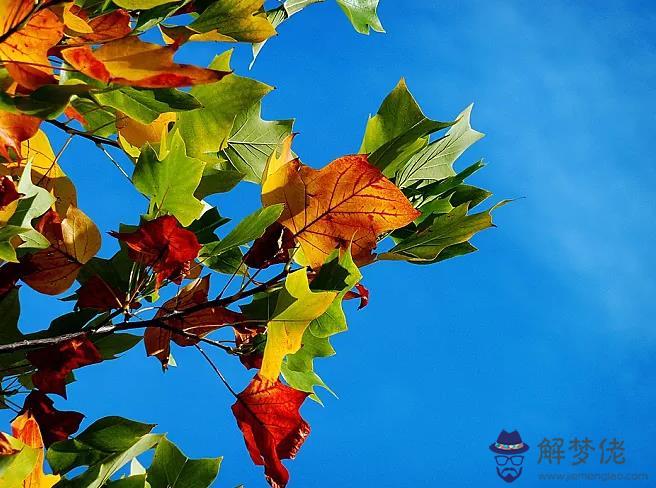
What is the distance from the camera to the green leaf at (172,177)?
0.58 m

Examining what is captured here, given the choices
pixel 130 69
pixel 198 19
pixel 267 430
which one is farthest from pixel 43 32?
pixel 267 430

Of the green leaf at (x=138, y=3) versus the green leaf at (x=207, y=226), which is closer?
the green leaf at (x=138, y=3)

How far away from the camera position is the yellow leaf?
0.57m

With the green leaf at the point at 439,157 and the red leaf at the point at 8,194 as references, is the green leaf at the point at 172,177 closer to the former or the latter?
the red leaf at the point at 8,194

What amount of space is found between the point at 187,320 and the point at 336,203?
18cm

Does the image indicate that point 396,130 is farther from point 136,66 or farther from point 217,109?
point 136,66

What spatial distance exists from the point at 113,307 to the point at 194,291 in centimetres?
8

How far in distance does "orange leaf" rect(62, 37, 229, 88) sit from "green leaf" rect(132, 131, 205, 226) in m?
0.14

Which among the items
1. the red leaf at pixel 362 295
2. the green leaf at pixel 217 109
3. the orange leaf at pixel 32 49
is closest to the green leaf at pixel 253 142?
the green leaf at pixel 217 109

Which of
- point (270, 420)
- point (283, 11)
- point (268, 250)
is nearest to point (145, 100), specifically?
point (268, 250)

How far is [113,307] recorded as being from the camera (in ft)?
2.19

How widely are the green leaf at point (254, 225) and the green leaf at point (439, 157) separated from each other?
0.17 meters

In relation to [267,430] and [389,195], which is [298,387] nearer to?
[267,430]

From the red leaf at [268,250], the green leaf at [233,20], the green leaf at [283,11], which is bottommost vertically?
the red leaf at [268,250]
